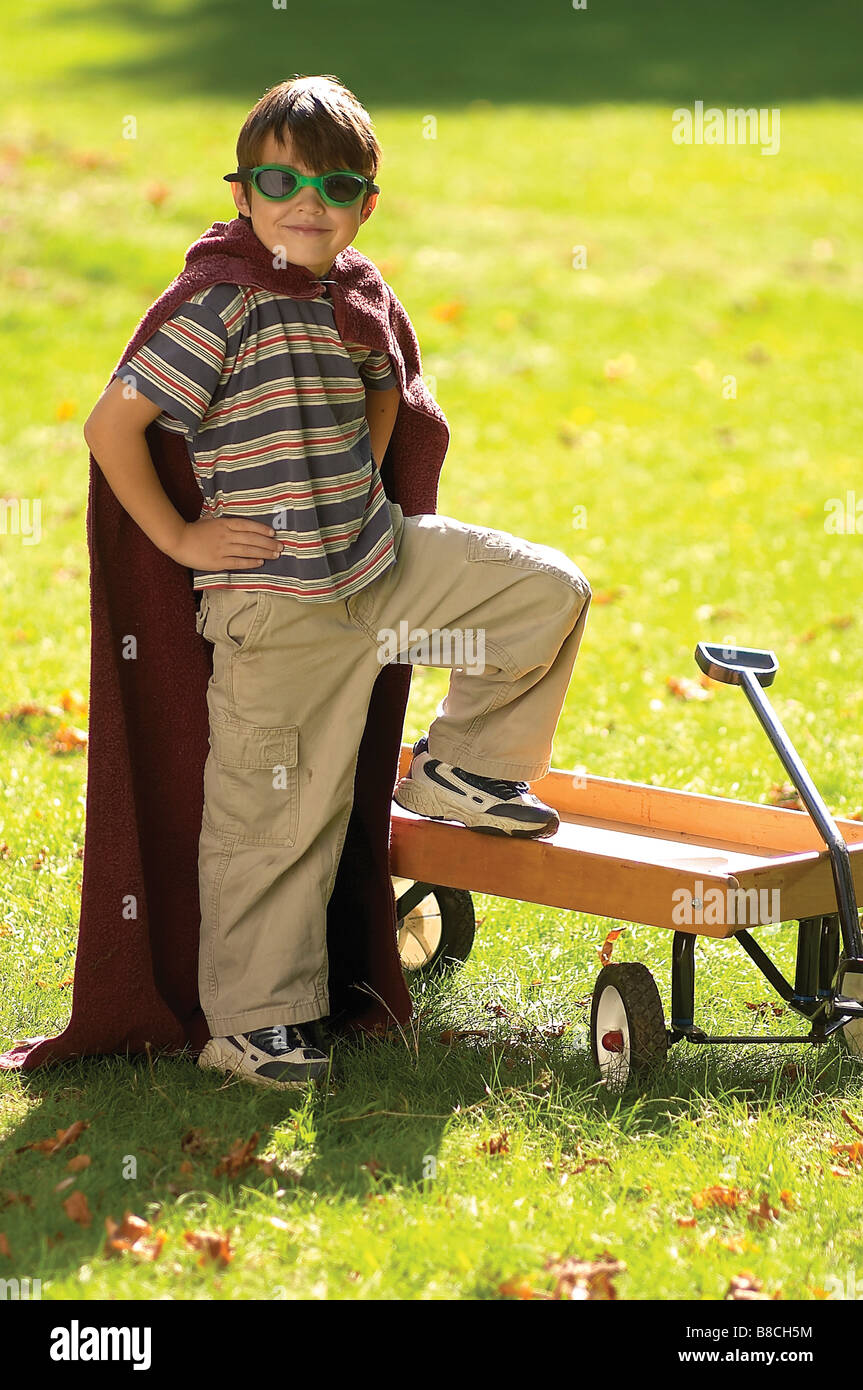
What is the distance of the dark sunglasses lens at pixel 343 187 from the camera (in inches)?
131

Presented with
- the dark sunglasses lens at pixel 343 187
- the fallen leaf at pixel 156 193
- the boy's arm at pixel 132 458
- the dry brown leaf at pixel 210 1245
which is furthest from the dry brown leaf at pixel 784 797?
the fallen leaf at pixel 156 193

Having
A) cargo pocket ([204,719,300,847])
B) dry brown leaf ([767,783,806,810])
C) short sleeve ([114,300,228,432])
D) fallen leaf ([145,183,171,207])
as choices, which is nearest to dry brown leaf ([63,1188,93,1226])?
cargo pocket ([204,719,300,847])

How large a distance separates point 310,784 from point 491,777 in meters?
0.46

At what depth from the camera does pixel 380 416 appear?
375 centimetres

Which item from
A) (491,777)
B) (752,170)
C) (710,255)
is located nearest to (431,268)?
(710,255)

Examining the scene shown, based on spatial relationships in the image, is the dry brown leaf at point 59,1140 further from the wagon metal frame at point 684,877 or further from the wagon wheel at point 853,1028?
the wagon wheel at point 853,1028

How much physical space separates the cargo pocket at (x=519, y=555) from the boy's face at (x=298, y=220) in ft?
2.34

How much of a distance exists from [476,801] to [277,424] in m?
1.02

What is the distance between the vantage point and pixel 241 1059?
3619mm

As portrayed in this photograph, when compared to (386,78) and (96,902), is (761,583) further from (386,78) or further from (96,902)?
(386,78)

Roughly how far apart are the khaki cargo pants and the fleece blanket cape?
0.44 feet

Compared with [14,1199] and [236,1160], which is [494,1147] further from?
[14,1199]

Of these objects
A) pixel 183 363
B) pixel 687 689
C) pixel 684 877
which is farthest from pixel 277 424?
pixel 687 689

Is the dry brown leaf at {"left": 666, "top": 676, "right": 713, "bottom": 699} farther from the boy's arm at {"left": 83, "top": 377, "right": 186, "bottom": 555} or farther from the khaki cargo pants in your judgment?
the boy's arm at {"left": 83, "top": 377, "right": 186, "bottom": 555}
